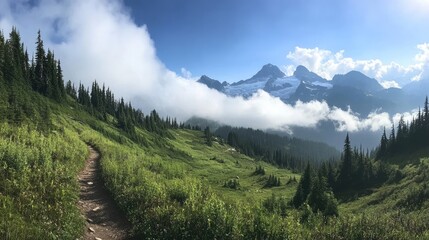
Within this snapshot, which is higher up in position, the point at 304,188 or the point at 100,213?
the point at 100,213

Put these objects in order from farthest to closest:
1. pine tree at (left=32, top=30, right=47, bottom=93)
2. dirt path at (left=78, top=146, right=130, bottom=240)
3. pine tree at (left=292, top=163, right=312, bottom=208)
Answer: pine tree at (left=32, top=30, right=47, bottom=93) < pine tree at (left=292, top=163, right=312, bottom=208) < dirt path at (left=78, top=146, right=130, bottom=240)

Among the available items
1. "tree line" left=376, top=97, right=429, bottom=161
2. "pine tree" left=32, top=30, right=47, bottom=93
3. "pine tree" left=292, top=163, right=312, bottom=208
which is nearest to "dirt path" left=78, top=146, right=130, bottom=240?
"pine tree" left=292, top=163, right=312, bottom=208

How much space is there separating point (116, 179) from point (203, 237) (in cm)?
1333

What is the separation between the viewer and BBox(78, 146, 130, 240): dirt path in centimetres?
1912

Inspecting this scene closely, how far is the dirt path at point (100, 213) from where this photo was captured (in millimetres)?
19125

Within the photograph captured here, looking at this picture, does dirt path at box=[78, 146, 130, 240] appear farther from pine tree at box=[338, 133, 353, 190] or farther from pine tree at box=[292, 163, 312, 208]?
pine tree at box=[338, 133, 353, 190]

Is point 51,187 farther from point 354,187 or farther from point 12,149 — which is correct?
point 354,187

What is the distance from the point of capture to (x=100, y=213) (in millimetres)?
22359

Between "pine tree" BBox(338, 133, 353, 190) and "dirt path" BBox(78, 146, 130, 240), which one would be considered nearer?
"dirt path" BBox(78, 146, 130, 240)

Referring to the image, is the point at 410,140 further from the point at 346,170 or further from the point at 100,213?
the point at 100,213

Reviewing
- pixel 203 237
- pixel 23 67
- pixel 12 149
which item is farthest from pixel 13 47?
pixel 203 237

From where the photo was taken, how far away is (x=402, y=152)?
169500mm

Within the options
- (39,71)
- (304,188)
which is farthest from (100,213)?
(39,71)

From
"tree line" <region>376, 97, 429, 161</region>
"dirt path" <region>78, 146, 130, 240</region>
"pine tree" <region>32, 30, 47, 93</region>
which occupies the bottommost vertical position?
"dirt path" <region>78, 146, 130, 240</region>
